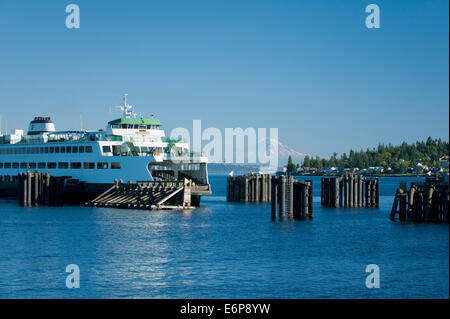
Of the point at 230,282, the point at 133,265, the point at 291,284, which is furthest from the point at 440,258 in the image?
the point at 133,265

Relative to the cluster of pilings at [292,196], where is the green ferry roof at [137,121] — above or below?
above

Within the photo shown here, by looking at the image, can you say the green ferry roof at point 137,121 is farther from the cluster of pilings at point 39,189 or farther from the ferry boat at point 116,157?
the cluster of pilings at point 39,189

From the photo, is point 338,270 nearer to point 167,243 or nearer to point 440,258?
point 440,258

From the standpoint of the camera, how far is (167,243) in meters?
40.3

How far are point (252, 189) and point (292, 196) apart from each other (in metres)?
33.7

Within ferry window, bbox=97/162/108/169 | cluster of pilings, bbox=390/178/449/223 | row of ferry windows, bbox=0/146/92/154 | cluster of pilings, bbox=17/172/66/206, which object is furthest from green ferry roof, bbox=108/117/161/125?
cluster of pilings, bbox=390/178/449/223

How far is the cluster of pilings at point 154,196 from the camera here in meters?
59.1

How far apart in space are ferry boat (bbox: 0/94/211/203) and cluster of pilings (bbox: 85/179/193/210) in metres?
1.70

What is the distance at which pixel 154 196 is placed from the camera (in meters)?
59.7

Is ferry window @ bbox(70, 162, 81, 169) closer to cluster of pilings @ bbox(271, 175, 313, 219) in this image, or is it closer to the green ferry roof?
the green ferry roof

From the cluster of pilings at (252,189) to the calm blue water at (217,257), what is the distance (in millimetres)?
29022

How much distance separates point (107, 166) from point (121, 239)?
2578cm

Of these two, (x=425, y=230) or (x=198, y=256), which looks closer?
(x=198, y=256)

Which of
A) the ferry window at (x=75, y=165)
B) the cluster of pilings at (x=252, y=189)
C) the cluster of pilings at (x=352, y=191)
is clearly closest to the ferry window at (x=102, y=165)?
the ferry window at (x=75, y=165)
